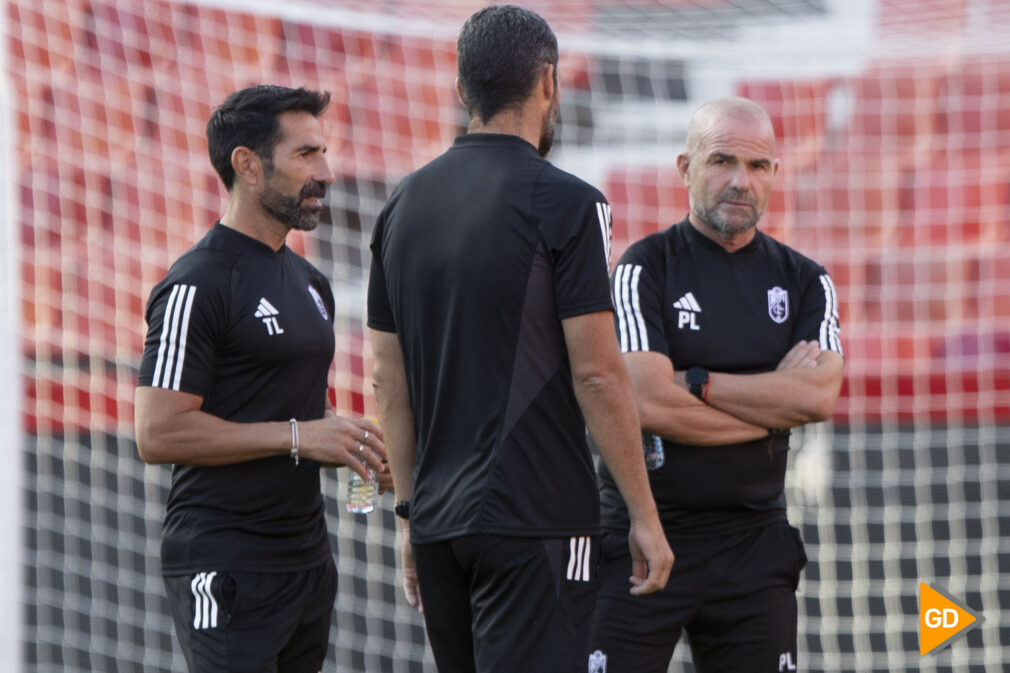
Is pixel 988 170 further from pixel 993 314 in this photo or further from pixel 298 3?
pixel 298 3

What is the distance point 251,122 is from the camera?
9.51 feet

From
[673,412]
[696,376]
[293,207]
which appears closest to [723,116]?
[696,376]

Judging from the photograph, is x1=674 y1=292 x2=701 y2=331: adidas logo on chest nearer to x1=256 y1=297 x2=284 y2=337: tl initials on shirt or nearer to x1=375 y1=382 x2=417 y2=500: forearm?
x1=375 y1=382 x2=417 y2=500: forearm

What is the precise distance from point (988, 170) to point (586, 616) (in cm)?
582

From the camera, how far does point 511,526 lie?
214cm

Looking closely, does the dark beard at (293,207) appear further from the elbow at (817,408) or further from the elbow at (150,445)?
the elbow at (817,408)

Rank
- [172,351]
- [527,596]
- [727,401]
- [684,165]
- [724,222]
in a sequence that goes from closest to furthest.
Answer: [527,596]
[172,351]
[727,401]
[724,222]
[684,165]

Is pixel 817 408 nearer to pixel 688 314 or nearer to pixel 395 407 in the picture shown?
pixel 688 314

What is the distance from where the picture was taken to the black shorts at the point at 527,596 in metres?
2.14

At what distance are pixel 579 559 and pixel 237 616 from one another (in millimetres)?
892

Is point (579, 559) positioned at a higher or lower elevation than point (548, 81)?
lower

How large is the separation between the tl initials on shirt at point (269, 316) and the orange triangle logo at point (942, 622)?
3208 millimetres

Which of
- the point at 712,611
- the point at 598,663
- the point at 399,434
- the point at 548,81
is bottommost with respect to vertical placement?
the point at 598,663

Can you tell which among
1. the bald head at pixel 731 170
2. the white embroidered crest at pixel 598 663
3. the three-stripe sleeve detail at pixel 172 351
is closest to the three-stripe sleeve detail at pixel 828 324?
the bald head at pixel 731 170
